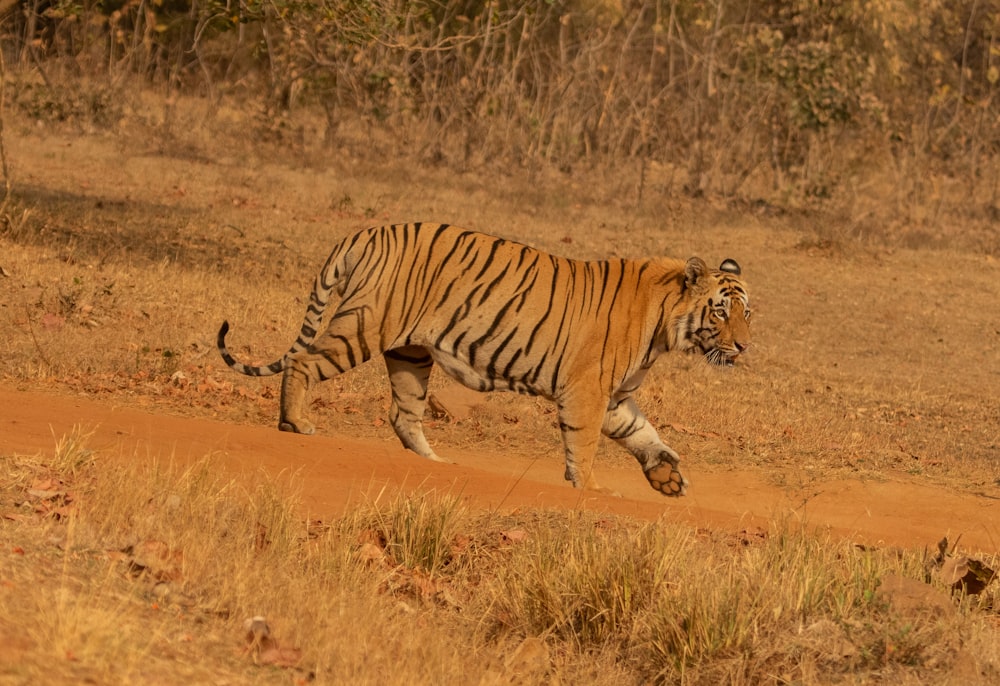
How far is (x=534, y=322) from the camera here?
8148mm

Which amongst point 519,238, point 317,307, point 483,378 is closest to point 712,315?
point 483,378

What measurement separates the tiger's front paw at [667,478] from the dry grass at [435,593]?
6.72 ft

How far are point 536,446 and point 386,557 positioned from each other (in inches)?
154

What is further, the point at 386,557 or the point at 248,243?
the point at 248,243

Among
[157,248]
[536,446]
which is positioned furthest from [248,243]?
[536,446]

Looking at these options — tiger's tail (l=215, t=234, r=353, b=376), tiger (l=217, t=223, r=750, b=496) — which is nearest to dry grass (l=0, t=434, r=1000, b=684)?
tiger (l=217, t=223, r=750, b=496)

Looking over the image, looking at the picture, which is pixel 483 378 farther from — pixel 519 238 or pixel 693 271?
pixel 519 238

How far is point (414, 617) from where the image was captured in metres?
5.30

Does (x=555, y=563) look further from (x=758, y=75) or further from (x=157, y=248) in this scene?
(x=758, y=75)

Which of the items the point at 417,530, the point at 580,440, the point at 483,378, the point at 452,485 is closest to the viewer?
the point at 417,530

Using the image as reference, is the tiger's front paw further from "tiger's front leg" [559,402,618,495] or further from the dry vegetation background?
the dry vegetation background

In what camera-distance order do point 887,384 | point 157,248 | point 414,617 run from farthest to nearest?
point 157,248 < point 887,384 < point 414,617

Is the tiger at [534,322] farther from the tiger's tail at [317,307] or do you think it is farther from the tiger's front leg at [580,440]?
the tiger's tail at [317,307]

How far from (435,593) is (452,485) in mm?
1097
